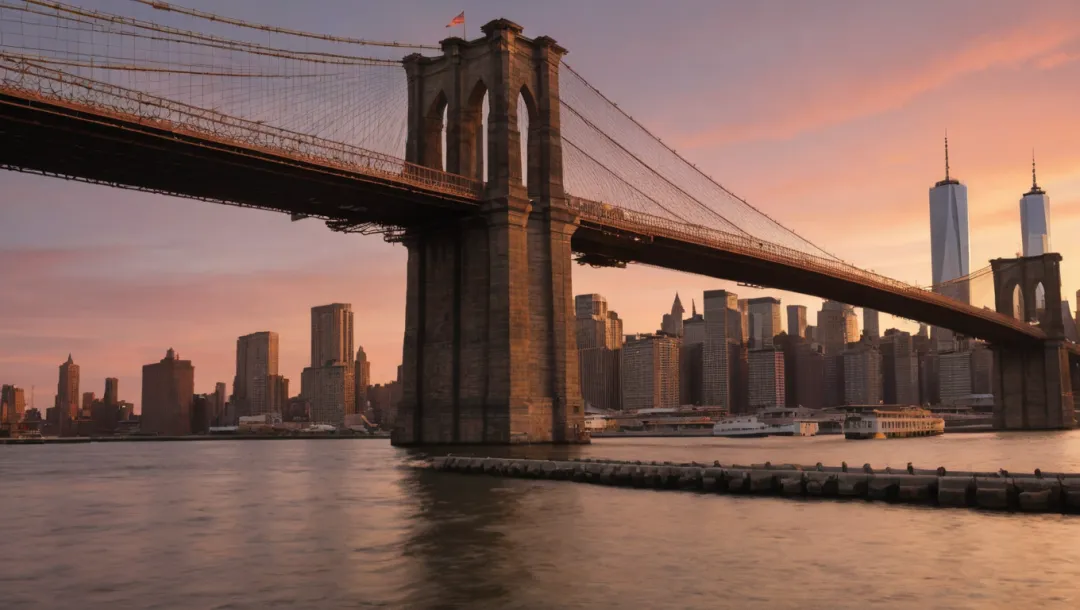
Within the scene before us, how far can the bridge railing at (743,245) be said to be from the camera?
6456 centimetres

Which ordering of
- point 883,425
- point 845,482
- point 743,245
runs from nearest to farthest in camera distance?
point 845,482, point 743,245, point 883,425

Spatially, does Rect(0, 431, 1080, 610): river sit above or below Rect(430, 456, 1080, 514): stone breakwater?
below

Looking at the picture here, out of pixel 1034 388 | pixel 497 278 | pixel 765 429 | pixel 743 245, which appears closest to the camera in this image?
pixel 497 278

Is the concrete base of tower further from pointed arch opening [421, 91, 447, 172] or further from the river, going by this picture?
the river

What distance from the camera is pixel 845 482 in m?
28.2

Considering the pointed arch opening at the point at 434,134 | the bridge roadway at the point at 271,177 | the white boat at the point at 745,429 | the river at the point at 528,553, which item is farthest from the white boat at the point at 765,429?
the river at the point at 528,553

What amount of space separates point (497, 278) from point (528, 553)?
38.2 m

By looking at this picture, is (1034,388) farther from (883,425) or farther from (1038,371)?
(883,425)

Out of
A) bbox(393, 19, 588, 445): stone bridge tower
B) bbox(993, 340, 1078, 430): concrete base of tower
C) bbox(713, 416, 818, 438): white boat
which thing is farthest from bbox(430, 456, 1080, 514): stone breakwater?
bbox(713, 416, 818, 438): white boat

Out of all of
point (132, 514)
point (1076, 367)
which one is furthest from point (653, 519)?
point (1076, 367)

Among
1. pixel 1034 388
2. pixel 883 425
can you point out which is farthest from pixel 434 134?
pixel 1034 388

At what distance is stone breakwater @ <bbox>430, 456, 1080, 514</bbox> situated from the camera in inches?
975

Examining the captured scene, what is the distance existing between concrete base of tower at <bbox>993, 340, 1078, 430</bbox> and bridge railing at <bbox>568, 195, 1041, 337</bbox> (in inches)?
375

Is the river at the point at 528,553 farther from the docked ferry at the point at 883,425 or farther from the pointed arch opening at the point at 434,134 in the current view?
the docked ferry at the point at 883,425
